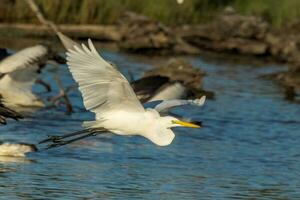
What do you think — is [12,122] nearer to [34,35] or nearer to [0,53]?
[0,53]

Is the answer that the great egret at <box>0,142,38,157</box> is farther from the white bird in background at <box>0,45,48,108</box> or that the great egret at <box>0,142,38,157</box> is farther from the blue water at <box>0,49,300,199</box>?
the white bird in background at <box>0,45,48,108</box>

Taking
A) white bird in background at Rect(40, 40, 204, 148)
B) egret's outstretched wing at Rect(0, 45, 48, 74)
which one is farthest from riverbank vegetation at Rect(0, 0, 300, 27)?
white bird in background at Rect(40, 40, 204, 148)

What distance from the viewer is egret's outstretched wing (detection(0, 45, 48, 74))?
16000 mm

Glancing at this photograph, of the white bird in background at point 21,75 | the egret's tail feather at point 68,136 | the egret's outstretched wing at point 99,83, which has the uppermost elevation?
the white bird in background at point 21,75

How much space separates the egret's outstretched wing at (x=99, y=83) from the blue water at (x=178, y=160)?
79 centimetres

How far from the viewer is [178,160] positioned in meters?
12.8

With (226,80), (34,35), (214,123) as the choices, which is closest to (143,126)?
(214,123)

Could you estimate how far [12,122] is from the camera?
579 inches

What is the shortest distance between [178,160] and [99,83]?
2.63 m

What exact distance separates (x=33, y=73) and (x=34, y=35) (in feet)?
23.1

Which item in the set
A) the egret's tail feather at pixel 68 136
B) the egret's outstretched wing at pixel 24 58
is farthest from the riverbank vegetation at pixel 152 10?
the egret's tail feather at pixel 68 136

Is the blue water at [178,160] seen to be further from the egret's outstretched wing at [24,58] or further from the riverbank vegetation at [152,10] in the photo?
the riverbank vegetation at [152,10]

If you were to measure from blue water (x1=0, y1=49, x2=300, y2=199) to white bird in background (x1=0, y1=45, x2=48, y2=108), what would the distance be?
0.52 meters

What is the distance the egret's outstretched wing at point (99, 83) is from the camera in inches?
396
